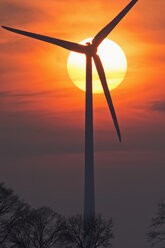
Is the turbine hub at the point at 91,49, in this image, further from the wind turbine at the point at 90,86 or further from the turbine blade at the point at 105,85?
the turbine blade at the point at 105,85

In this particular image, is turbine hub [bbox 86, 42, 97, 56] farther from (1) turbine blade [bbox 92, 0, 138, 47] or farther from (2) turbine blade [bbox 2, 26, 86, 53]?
(2) turbine blade [bbox 2, 26, 86, 53]

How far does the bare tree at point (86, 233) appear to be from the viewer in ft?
318

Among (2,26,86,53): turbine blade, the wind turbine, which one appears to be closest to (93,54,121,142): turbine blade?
the wind turbine

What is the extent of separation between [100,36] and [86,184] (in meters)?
25.1

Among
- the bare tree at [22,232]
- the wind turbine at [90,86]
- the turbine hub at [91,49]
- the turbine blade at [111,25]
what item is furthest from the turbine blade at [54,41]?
the bare tree at [22,232]

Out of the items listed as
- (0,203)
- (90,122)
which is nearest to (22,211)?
(0,203)

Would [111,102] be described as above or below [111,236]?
above

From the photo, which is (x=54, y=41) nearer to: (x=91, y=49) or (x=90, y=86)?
(x=91, y=49)

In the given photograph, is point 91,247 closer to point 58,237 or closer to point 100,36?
point 58,237

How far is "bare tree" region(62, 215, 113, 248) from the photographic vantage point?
318 feet

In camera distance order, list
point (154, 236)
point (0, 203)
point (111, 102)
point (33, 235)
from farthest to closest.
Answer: point (111, 102) < point (33, 235) < point (0, 203) < point (154, 236)

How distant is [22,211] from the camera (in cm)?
9162

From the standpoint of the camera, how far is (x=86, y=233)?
97.8 metres

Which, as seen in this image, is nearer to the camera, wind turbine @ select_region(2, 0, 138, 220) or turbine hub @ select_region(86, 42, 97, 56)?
wind turbine @ select_region(2, 0, 138, 220)
